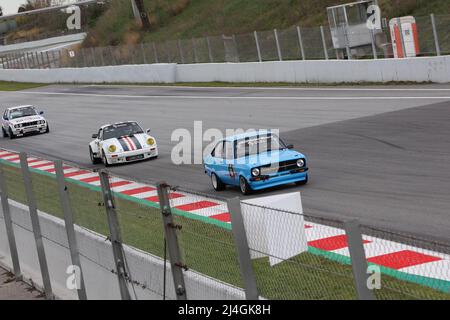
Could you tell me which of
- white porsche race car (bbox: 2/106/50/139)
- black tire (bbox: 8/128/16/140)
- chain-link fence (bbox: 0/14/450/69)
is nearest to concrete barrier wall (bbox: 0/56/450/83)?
chain-link fence (bbox: 0/14/450/69)

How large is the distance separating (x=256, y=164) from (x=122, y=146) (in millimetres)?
9090

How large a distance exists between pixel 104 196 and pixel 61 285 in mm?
2783

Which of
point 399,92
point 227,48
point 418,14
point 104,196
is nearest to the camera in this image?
point 104,196

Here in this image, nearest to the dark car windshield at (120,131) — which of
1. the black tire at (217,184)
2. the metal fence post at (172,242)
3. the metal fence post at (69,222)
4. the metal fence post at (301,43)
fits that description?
the black tire at (217,184)

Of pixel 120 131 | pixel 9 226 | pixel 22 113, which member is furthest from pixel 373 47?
pixel 9 226

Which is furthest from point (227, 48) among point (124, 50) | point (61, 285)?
point (61, 285)

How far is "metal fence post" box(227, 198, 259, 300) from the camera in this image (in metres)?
6.29

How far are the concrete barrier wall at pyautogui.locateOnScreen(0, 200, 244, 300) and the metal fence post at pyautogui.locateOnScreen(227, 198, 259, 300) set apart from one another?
0.31 meters

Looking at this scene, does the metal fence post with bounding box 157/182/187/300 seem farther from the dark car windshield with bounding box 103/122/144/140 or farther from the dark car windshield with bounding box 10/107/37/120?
the dark car windshield with bounding box 10/107/37/120

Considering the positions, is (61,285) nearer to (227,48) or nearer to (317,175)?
(317,175)

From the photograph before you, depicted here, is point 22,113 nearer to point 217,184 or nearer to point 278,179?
point 217,184

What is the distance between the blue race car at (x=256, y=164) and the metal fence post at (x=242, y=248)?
11403mm

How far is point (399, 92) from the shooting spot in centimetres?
3131

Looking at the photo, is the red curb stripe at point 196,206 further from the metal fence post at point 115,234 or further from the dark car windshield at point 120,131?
the dark car windshield at point 120,131
